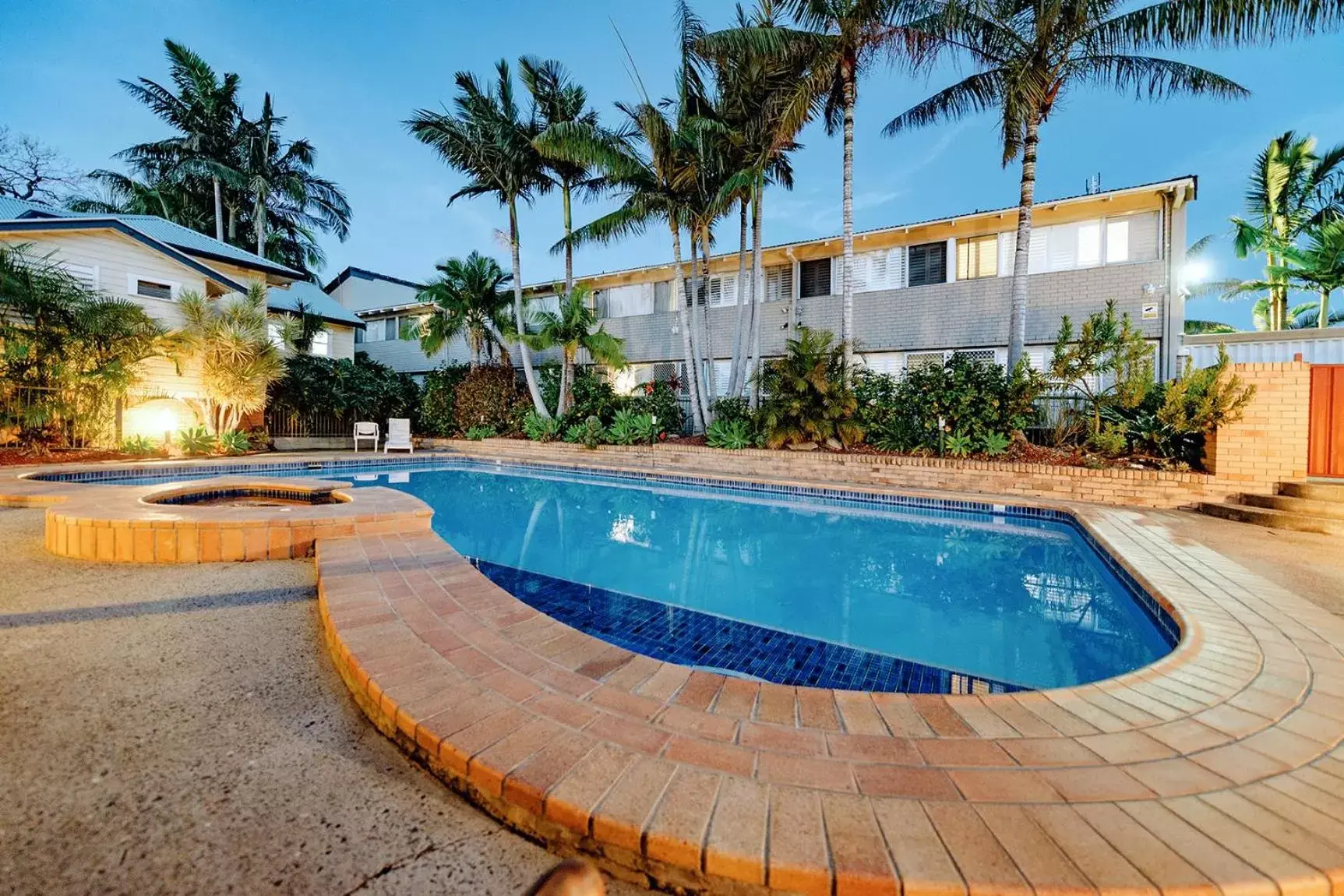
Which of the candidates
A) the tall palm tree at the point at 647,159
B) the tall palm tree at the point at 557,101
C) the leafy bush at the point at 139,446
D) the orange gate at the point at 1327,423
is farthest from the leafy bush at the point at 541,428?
the orange gate at the point at 1327,423

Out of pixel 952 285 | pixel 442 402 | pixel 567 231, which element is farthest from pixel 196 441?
pixel 952 285

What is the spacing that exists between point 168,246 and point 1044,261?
20.0 metres

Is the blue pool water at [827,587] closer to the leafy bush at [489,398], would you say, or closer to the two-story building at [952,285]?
the two-story building at [952,285]

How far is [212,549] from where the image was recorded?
4043 millimetres

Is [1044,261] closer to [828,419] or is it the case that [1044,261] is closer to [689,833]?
[828,419]

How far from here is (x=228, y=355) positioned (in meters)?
12.2

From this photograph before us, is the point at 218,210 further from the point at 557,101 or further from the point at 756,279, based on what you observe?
the point at 756,279

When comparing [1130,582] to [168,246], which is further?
[168,246]

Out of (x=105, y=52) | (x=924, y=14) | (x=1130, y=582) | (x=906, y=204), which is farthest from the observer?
(x=906, y=204)

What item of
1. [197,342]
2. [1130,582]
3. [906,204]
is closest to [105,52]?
[197,342]

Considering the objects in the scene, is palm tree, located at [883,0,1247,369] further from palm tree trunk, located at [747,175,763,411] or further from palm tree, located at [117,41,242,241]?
palm tree, located at [117,41,242,241]

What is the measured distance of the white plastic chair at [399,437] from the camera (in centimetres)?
1502

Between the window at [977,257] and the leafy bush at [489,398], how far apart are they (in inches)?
490

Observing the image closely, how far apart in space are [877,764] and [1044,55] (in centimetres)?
1211
